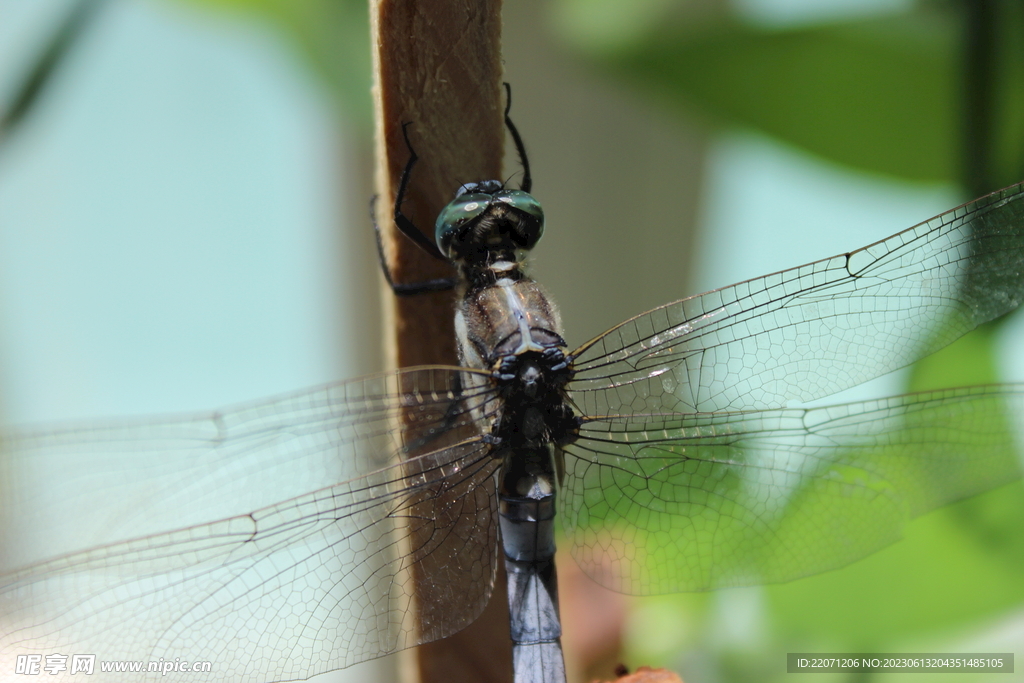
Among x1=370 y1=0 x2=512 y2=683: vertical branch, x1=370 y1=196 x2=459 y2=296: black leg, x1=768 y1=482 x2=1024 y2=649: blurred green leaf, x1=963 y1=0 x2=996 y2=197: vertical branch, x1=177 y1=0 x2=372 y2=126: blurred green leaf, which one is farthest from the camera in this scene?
x1=177 y1=0 x2=372 y2=126: blurred green leaf

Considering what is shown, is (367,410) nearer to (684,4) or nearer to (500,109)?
(500,109)

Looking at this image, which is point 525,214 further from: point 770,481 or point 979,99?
point 979,99

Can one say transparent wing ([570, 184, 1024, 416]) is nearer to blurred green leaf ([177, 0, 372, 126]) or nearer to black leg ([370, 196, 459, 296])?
black leg ([370, 196, 459, 296])

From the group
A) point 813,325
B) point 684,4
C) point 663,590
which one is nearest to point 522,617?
point 663,590

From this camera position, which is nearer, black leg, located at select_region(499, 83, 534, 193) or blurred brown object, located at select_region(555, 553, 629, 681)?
black leg, located at select_region(499, 83, 534, 193)

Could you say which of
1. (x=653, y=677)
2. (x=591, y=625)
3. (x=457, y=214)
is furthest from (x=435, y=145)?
(x=591, y=625)

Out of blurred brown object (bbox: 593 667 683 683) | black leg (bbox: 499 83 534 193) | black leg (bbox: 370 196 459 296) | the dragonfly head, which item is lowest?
blurred brown object (bbox: 593 667 683 683)

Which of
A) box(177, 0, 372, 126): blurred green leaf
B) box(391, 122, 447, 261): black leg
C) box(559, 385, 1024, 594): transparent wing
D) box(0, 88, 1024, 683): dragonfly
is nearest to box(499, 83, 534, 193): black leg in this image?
box(0, 88, 1024, 683): dragonfly

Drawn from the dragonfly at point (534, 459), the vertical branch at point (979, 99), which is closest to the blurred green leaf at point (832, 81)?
the vertical branch at point (979, 99)
